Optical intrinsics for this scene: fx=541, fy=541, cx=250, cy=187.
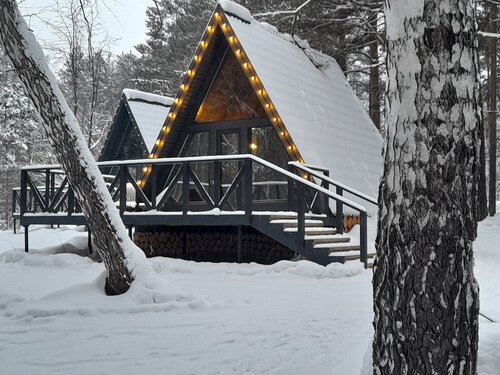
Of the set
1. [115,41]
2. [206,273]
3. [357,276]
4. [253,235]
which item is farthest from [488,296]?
[115,41]

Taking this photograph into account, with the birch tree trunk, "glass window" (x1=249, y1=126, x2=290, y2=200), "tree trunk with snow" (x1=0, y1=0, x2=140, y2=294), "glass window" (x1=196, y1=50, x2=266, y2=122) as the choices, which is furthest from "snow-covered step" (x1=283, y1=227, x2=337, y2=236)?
the birch tree trunk

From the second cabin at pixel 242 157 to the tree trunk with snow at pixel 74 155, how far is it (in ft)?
12.2

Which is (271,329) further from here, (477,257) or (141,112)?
(141,112)

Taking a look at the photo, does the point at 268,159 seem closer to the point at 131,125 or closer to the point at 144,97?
the point at 131,125

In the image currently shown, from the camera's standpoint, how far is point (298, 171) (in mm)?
12289

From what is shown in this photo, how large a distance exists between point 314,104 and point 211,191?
3.73m

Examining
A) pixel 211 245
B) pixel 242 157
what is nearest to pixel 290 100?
pixel 242 157

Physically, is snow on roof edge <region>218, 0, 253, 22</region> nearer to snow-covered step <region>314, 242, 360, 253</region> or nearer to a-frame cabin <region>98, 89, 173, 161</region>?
snow-covered step <region>314, 242, 360, 253</region>

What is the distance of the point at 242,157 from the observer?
10.0m

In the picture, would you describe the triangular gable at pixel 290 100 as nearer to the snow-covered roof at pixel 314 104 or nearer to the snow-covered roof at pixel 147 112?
the snow-covered roof at pixel 314 104

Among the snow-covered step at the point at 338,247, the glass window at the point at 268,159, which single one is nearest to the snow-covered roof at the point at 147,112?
the glass window at the point at 268,159

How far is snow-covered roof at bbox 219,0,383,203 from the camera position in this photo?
42.1 ft

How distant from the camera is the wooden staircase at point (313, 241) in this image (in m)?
9.44

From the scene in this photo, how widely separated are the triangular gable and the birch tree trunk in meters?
9.43
